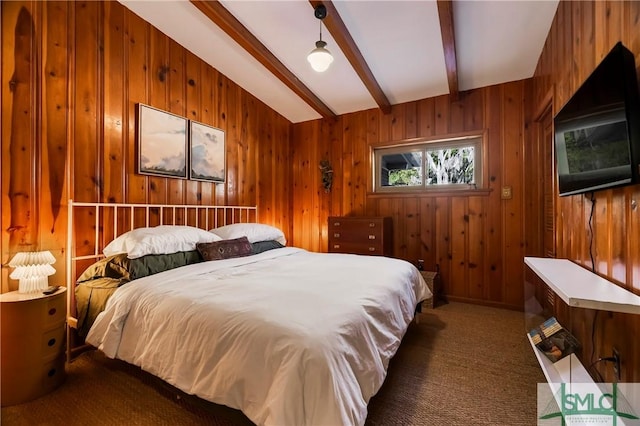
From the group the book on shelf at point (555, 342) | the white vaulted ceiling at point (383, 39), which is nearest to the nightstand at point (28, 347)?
the white vaulted ceiling at point (383, 39)

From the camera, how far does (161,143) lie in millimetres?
2758

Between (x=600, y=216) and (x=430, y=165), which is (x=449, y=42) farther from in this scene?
(x=600, y=216)

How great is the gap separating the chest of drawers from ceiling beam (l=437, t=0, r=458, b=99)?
5.77ft

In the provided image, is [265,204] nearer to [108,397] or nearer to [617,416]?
[108,397]

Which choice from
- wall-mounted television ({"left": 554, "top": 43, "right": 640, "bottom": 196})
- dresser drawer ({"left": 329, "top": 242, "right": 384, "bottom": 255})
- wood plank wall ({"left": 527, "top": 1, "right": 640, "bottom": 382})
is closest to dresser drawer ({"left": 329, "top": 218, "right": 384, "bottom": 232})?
dresser drawer ({"left": 329, "top": 242, "right": 384, "bottom": 255})

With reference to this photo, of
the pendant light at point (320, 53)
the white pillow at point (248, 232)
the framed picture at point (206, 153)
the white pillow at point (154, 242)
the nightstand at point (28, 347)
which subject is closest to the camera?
the nightstand at point (28, 347)

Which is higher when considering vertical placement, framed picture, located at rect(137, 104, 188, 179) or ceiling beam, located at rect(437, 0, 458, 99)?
ceiling beam, located at rect(437, 0, 458, 99)

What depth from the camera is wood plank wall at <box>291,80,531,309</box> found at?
10.5 ft

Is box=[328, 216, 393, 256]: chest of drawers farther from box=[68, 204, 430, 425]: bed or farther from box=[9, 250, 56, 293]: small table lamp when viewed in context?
box=[9, 250, 56, 293]: small table lamp

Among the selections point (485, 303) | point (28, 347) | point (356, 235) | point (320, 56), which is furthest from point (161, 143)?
point (485, 303)

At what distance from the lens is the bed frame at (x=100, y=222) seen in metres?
2.12

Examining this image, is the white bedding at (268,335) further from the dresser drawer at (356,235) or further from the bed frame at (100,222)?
the dresser drawer at (356,235)

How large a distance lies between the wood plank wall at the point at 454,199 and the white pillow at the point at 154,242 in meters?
2.37

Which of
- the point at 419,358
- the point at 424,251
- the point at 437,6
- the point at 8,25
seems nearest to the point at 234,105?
the point at 8,25
